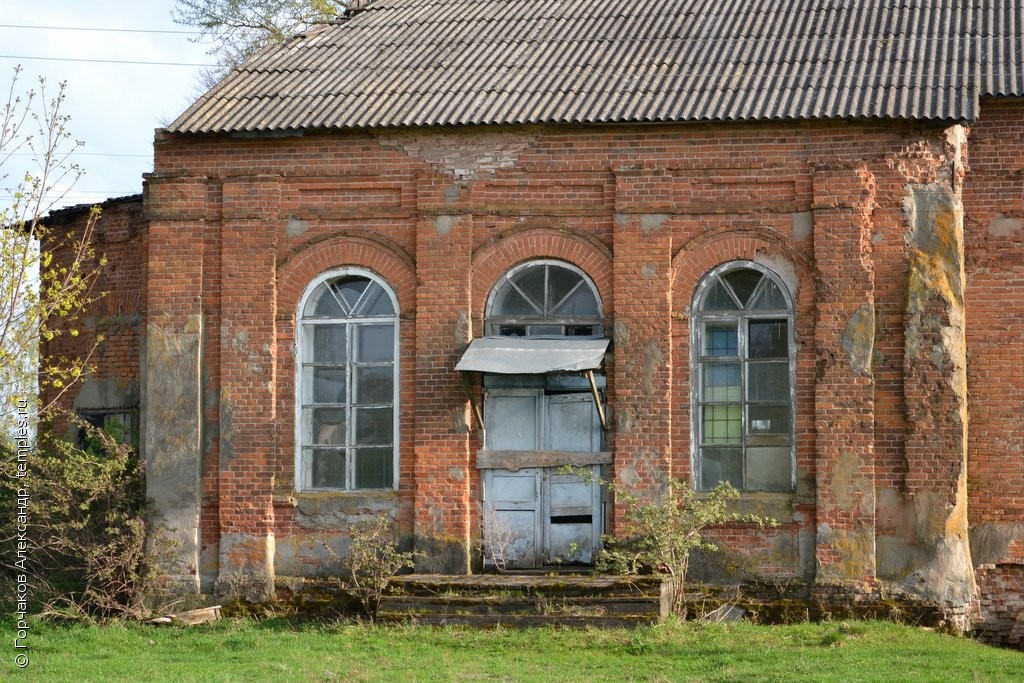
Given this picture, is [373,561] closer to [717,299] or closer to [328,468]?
[328,468]

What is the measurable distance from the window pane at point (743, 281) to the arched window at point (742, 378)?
0.4 inches

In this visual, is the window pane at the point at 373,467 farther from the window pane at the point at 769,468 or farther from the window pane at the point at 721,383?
the window pane at the point at 769,468

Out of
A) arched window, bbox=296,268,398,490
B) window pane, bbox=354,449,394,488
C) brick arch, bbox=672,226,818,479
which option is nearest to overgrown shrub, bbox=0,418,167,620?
arched window, bbox=296,268,398,490

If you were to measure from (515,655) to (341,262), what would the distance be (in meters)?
4.67

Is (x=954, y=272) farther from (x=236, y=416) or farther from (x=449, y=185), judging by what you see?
(x=236, y=416)

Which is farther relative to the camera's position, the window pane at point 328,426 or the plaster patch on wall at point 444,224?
the window pane at point 328,426

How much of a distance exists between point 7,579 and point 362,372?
425 centimetres

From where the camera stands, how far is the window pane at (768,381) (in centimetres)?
1359

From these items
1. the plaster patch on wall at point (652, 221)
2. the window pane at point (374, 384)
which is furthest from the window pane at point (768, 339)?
the window pane at point (374, 384)

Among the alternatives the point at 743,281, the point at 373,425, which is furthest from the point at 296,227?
the point at 743,281

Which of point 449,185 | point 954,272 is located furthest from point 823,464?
point 449,185

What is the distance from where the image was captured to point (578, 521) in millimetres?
13859

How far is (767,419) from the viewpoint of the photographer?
1362 cm

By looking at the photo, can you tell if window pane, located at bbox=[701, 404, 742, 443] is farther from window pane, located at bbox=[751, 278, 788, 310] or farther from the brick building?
window pane, located at bbox=[751, 278, 788, 310]
